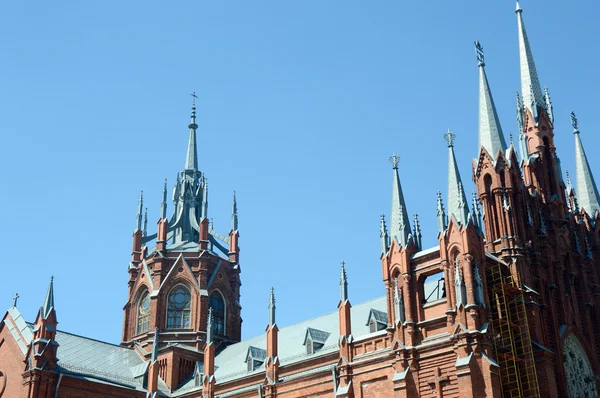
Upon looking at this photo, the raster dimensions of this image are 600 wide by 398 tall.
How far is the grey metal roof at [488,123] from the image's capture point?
157 ft

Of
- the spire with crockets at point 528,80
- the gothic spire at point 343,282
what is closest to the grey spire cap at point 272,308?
the gothic spire at point 343,282

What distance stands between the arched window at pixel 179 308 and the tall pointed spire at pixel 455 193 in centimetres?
3222

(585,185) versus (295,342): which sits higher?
(585,185)

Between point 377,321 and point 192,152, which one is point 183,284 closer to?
point 192,152

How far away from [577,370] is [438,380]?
11226 millimetres

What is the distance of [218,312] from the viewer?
232 feet

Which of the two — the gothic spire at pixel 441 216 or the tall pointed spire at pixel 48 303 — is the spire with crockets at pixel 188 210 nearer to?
the tall pointed spire at pixel 48 303

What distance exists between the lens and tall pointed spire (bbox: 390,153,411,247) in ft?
147

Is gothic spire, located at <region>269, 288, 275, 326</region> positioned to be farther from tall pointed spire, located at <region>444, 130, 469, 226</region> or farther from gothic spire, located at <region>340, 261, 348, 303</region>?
tall pointed spire, located at <region>444, 130, 469, 226</region>

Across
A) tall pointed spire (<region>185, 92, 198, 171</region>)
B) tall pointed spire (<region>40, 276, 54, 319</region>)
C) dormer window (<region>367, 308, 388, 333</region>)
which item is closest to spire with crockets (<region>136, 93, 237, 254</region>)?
tall pointed spire (<region>185, 92, 198, 171</region>)

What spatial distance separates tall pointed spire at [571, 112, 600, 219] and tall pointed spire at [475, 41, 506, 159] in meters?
11.7

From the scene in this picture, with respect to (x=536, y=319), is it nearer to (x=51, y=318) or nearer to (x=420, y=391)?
(x=420, y=391)

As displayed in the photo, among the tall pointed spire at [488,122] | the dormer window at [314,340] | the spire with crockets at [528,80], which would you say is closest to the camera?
the tall pointed spire at [488,122]

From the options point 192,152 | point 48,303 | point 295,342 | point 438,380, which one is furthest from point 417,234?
point 192,152
